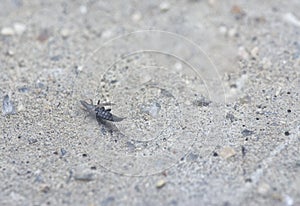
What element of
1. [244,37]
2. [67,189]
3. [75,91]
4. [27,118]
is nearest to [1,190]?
[67,189]

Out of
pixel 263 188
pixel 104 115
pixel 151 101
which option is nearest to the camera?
pixel 263 188

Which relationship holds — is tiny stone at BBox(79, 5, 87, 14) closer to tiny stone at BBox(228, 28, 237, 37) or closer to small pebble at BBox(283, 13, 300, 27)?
tiny stone at BBox(228, 28, 237, 37)

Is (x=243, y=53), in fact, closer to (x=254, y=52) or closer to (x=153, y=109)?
(x=254, y=52)

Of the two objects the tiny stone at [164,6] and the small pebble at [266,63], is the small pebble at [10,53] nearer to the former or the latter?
the tiny stone at [164,6]

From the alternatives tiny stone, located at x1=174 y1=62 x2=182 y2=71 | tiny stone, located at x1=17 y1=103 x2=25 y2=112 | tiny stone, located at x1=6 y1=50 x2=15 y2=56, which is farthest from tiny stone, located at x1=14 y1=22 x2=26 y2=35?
tiny stone, located at x1=174 y1=62 x2=182 y2=71

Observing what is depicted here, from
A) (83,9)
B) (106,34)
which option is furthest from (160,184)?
(83,9)

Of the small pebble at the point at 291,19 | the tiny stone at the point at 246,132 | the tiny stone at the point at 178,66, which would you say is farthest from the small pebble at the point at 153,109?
the small pebble at the point at 291,19
